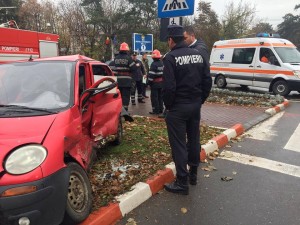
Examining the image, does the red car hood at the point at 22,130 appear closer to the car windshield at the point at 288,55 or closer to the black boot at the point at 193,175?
the black boot at the point at 193,175

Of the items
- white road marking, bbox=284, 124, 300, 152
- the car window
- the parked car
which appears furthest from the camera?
the car window

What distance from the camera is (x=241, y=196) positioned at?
4254mm

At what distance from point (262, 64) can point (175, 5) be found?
9062 millimetres

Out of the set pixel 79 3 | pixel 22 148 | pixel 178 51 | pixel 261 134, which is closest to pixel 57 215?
pixel 22 148

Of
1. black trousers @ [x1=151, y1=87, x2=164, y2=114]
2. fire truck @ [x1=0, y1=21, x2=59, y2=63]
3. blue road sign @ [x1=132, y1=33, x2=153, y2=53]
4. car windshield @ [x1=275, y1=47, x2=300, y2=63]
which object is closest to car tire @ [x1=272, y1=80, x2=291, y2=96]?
car windshield @ [x1=275, y1=47, x2=300, y2=63]

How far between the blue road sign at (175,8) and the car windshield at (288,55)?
8.87 m

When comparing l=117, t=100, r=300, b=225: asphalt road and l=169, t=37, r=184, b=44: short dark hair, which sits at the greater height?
l=169, t=37, r=184, b=44: short dark hair

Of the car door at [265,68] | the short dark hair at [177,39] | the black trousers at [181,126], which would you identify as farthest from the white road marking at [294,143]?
the car door at [265,68]

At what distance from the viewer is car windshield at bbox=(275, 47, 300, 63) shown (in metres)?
13.9

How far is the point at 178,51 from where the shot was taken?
13.4 ft

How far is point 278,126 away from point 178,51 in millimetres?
5321

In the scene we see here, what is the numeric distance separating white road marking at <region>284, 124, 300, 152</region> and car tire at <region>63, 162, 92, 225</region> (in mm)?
4474

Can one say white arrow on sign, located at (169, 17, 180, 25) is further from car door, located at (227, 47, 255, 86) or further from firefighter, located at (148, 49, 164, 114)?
car door, located at (227, 47, 255, 86)

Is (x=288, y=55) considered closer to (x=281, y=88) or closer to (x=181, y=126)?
(x=281, y=88)
